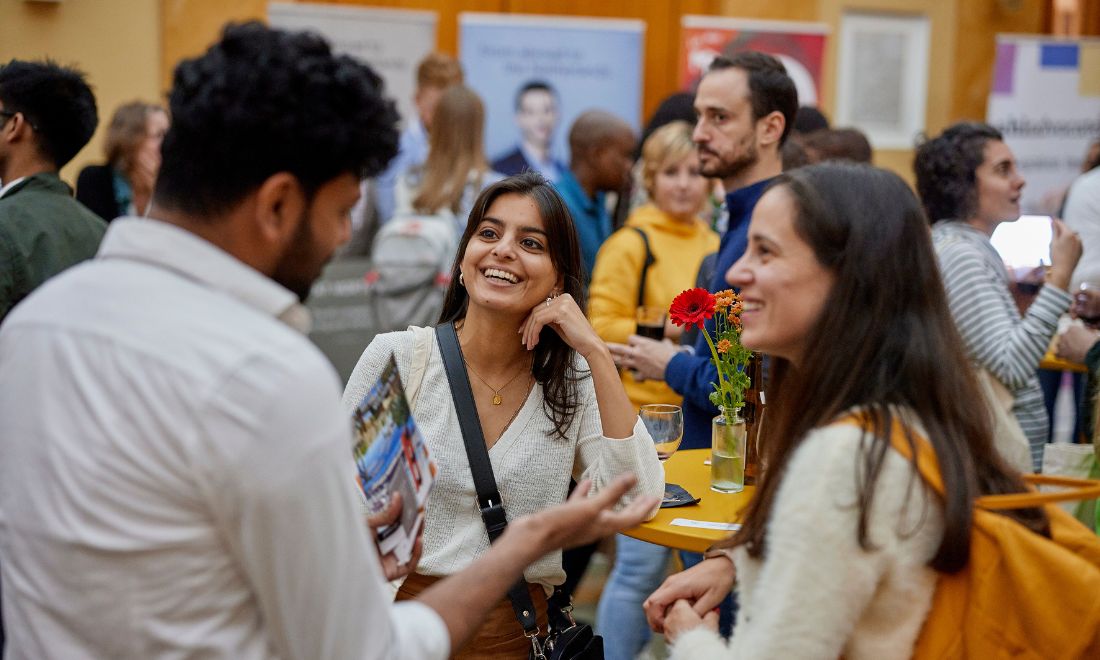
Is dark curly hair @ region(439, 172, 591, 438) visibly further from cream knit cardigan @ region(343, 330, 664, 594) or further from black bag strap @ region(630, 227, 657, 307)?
black bag strap @ region(630, 227, 657, 307)

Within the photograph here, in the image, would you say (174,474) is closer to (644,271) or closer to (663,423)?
(663,423)

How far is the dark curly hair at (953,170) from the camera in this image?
373cm

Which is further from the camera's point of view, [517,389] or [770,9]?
[770,9]

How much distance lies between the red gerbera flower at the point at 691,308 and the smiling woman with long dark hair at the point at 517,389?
9.0 inches

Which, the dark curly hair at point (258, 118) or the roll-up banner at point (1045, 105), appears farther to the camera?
the roll-up banner at point (1045, 105)

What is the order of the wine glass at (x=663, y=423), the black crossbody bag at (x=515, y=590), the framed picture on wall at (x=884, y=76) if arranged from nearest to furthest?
the black crossbody bag at (x=515, y=590) < the wine glass at (x=663, y=423) < the framed picture on wall at (x=884, y=76)

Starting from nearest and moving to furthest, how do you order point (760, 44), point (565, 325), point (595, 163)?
1. point (565, 325)
2. point (595, 163)
3. point (760, 44)

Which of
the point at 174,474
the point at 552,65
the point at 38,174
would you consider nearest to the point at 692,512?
the point at 174,474

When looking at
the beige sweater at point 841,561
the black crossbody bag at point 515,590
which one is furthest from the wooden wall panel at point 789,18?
the beige sweater at point 841,561

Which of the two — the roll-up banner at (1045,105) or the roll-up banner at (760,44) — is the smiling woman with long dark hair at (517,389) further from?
the roll-up banner at (1045,105)

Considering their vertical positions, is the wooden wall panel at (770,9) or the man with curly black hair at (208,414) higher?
the wooden wall panel at (770,9)

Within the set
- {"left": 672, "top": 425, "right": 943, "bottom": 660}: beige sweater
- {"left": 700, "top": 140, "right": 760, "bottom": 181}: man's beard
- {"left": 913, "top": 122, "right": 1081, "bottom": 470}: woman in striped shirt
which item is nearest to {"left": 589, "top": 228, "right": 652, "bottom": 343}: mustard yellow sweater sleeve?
{"left": 700, "top": 140, "right": 760, "bottom": 181}: man's beard

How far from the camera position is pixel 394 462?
1.65m

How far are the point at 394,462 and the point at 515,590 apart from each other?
2.28 feet
